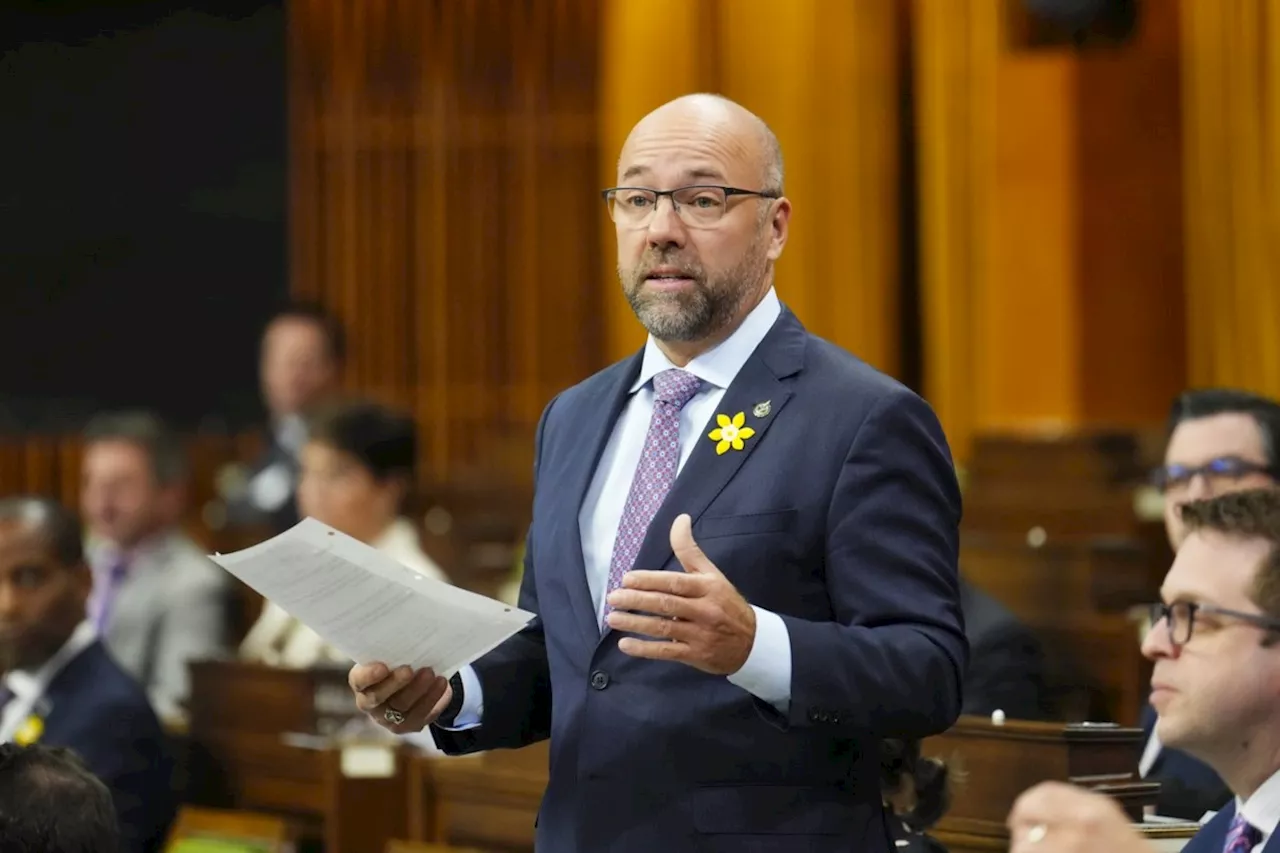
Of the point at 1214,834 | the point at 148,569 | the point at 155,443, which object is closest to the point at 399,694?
the point at 1214,834

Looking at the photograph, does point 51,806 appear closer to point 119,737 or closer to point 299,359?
point 119,737

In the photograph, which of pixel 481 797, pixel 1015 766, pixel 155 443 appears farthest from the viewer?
pixel 155 443

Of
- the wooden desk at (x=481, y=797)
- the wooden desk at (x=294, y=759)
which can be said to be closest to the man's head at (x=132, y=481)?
the wooden desk at (x=294, y=759)

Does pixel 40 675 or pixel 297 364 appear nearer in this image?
pixel 40 675

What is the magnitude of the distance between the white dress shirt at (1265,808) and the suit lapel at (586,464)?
2.61ft

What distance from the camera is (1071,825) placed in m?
1.57

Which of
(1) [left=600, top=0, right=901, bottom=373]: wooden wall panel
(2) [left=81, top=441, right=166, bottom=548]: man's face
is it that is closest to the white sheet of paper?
(2) [left=81, top=441, right=166, bottom=548]: man's face

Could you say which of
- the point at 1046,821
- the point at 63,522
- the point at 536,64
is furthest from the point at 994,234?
the point at 1046,821

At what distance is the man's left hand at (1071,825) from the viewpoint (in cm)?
156

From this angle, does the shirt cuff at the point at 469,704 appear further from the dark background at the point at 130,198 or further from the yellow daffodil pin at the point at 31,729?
the dark background at the point at 130,198

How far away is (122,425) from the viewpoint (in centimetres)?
659

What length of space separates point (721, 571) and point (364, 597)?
418 mm

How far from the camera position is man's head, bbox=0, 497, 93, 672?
4363 millimetres

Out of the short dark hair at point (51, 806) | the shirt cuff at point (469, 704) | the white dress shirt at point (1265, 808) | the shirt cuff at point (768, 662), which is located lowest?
the short dark hair at point (51, 806)
